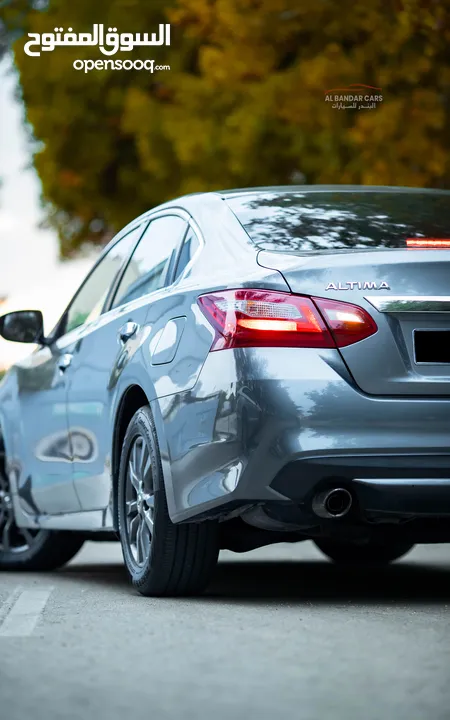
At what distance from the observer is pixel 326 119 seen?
15859mm

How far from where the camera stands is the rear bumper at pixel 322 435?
575 cm

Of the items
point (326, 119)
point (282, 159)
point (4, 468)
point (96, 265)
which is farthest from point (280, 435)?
point (282, 159)

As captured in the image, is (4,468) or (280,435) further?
(4,468)

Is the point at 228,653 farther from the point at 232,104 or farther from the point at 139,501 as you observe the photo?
the point at 232,104

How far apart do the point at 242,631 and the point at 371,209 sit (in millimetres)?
2006

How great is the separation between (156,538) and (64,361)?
5.70ft

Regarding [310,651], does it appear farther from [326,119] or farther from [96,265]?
[326,119]

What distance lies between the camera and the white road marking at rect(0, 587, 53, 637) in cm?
555

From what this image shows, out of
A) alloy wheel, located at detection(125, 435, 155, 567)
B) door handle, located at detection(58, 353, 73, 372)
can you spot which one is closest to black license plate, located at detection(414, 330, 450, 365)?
alloy wheel, located at detection(125, 435, 155, 567)

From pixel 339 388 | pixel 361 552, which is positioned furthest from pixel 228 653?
pixel 361 552

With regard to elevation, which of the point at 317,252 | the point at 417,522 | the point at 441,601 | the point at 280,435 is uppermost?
the point at 317,252

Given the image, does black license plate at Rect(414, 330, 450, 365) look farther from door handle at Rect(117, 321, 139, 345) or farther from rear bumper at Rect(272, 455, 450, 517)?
door handle at Rect(117, 321, 139, 345)

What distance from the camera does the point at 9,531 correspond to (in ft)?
29.0

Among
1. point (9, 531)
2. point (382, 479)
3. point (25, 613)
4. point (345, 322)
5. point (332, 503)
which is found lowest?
point (9, 531)
